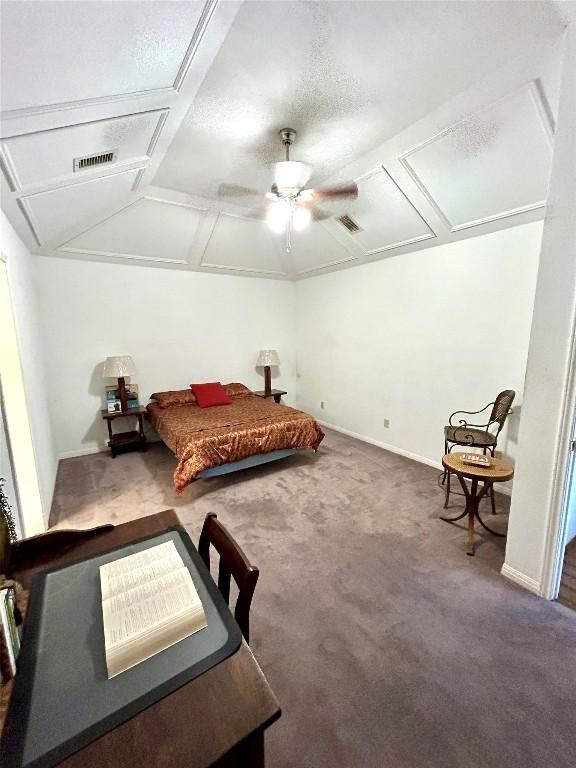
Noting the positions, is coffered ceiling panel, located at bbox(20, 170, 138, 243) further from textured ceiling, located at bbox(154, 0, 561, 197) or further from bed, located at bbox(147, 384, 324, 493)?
bed, located at bbox(147, 384, 324, 493)

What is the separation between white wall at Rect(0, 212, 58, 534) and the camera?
232cm

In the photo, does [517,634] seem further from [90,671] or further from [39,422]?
[39,422]

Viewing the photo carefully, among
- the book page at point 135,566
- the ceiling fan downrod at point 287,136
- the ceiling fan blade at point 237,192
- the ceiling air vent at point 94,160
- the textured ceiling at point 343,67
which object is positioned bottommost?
the book page at point 135,566

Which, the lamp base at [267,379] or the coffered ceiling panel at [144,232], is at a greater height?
the coffered ceiling panel at [144,232]

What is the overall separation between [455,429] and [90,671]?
10.3 ft

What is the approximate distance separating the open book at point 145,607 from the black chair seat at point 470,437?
8.66 ft

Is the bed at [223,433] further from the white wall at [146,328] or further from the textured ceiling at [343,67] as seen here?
the textured ceiling at [343,67]

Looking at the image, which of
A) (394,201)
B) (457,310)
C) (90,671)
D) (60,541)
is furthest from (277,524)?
(394,201)

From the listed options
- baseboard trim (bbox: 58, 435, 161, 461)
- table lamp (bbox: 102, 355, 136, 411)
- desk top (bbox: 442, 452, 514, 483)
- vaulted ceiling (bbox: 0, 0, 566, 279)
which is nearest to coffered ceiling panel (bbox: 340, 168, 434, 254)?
vaulted ceiling (bbox: 0, 0, 566, 279)

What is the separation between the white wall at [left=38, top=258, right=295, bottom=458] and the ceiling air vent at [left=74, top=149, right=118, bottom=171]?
206 cm

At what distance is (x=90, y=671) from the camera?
760mm

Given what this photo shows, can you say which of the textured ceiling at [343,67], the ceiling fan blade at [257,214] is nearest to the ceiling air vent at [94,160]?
the textured ceiling at [343,67]

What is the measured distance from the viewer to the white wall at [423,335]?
2.96 m

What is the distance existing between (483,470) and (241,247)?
12.6 feet
